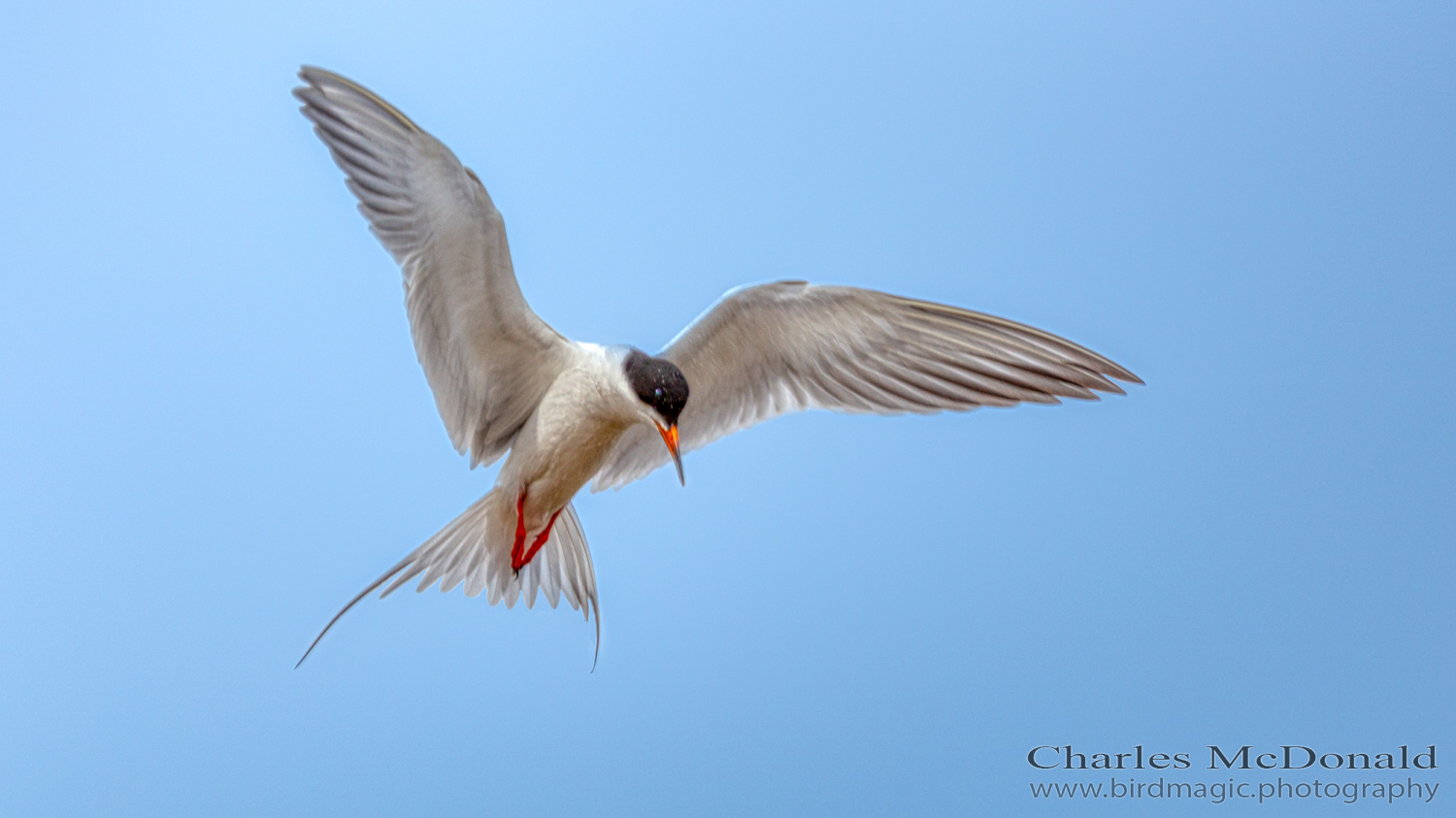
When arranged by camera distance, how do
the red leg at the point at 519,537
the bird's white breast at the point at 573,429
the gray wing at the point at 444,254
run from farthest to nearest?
the red leg at the point at 519,537 < the bird's white breast at the point at 573,429 < the gray wing at the point at 444,254

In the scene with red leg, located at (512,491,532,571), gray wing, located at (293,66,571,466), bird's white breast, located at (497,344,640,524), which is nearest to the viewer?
gray wing, located at (293,66,571,466)

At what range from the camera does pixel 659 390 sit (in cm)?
246

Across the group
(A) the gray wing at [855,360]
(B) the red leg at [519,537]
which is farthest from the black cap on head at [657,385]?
(B) the red leg at [519,537]

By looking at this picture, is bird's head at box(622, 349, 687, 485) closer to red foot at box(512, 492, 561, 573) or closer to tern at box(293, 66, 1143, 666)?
tern at box(293, 66, 1143, 666)

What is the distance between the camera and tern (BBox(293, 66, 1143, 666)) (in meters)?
2.45

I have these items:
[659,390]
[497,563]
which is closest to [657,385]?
[659,390]

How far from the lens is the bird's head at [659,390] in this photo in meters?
2.46

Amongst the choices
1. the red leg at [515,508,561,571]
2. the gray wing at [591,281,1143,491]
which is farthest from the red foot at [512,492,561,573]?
the gray wing at [591,281,1143,491]

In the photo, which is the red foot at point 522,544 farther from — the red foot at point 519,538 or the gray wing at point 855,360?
the gray wing at point 855,360

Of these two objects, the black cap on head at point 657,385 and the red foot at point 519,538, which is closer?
the black cap on head at point 657,385

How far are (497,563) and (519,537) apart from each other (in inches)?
5.8

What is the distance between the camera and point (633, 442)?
3020mm

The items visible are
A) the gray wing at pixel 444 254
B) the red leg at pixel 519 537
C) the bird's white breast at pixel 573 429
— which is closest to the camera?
the gray wing at pixel 444 254

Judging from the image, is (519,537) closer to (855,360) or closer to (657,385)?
(657,385)
